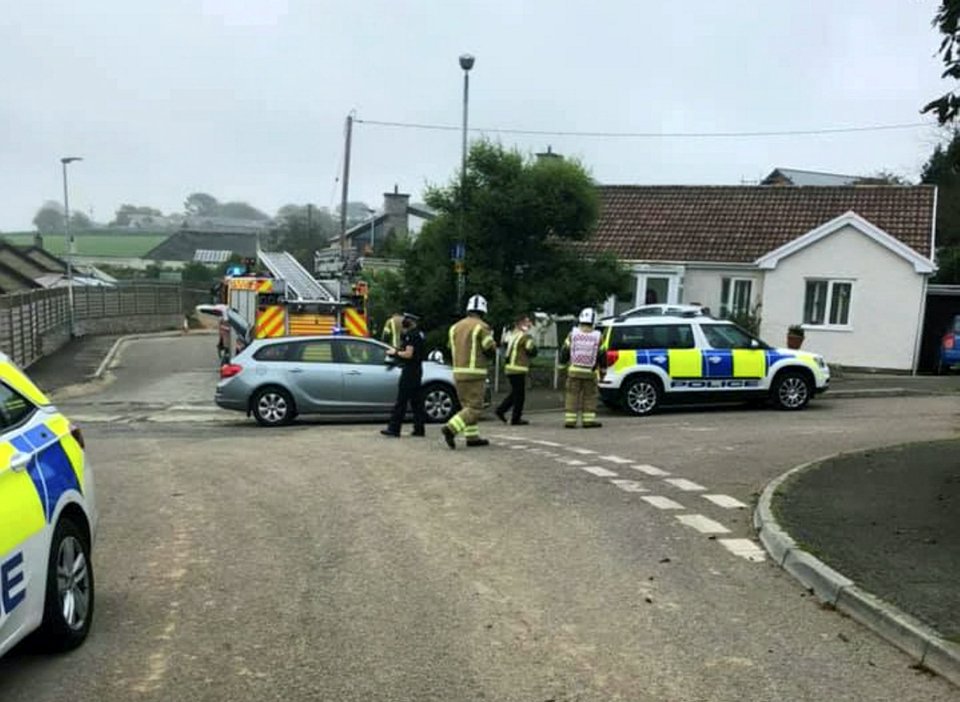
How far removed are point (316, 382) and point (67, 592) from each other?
38.2ft

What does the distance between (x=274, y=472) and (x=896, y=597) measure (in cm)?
670

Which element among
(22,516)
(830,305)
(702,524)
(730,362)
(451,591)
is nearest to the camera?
(22,516)

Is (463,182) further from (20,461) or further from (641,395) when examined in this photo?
(20,461)

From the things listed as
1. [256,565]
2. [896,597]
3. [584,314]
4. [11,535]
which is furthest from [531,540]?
[584,314]

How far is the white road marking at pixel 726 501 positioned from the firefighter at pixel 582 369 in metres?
6.16

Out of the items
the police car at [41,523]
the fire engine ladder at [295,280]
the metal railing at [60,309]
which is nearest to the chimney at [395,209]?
the metal railing at [60,309]

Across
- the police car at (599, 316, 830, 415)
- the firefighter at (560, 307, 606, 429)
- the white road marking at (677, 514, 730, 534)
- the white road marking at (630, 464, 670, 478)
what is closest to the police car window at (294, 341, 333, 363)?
the firefighter at (560, 307, 606, 429)

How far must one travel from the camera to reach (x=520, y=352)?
15.0 meters

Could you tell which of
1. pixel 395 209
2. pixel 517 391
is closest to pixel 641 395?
pixel 517 391

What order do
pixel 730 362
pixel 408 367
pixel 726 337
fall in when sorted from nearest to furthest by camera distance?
pixel 408 367 → pixel 730 362 → pixel 726 337

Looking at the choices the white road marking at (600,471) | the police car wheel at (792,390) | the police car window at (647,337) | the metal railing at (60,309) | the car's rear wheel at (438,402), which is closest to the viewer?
the white road marking at (600,471)

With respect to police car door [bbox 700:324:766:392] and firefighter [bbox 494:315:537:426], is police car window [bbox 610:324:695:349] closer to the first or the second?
police car door [bbox 700:324:766:392]

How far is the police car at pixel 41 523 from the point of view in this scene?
→ 164 inches

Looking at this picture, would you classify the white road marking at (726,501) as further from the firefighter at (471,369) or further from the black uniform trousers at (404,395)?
the black uniform trousers at (404,395)
